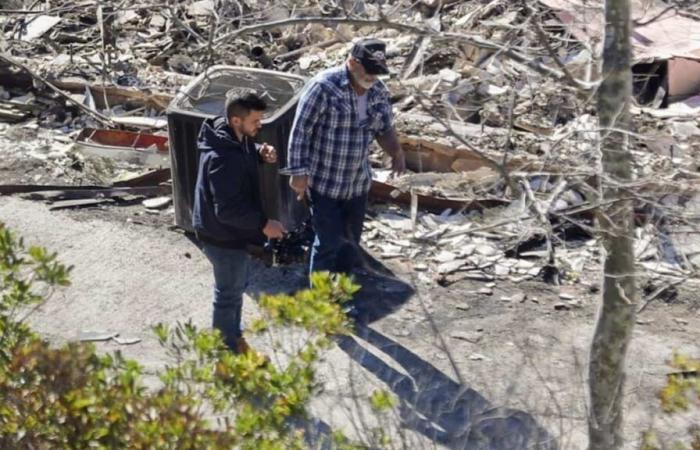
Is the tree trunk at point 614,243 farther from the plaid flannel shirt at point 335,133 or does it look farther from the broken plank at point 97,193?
the broken plank at point 97,193

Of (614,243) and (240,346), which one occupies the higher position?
(614,243)

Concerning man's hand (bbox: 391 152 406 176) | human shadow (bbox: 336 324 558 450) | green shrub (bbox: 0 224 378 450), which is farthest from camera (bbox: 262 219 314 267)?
green shrub (bbox: 0 224 378 450)

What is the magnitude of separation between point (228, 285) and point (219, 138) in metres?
Result: 0.93

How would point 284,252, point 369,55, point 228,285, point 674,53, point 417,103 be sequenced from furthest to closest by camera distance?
point 674,53, point 284,252, point 228,285, point 369,55, point 417,103

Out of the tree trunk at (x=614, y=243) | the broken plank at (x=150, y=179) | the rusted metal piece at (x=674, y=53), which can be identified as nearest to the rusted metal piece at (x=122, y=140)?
the broken plank at (x=150, y=179)

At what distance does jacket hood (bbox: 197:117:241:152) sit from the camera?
21.2 ft

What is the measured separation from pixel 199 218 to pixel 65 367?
2481 millimetres

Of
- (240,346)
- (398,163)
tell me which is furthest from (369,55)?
(240,346)

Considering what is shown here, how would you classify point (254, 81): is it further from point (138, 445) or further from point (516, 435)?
point (138, 445)

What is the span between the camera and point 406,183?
934 cm

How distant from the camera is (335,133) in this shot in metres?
7.26

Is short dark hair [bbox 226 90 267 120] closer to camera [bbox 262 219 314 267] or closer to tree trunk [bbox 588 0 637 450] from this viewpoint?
camera [bbox 262 219 314 267]

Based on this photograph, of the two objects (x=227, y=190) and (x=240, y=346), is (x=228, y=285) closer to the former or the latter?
(x=240, y=346)

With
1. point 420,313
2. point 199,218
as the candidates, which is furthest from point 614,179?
point 420,313
